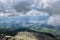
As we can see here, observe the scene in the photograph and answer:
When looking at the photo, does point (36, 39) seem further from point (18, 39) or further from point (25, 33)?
point (18, 39)

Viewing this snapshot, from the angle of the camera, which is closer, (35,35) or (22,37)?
(22,37)

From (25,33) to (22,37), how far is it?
1111 centimetres

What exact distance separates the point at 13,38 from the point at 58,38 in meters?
62.1

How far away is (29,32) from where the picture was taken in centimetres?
19562

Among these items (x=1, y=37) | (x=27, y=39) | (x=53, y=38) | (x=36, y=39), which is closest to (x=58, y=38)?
(x=53, y=38)

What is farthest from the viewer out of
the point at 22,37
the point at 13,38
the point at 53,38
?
the point at 53,38

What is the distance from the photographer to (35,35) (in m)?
200

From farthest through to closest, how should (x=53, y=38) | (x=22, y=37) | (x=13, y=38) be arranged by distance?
(x=53, y=38) < (x=22, y=37) < (x=13, y=38)

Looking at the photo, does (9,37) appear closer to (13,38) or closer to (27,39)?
(13,38)

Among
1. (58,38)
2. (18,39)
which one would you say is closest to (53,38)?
(58,38)

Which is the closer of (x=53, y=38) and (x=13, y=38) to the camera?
(x=13, y=38)

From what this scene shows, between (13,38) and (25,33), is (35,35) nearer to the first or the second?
(25,33)

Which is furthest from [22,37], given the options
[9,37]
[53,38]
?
[53,38]

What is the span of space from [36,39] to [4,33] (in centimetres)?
4076
